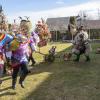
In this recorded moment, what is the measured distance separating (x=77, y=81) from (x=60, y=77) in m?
1.09

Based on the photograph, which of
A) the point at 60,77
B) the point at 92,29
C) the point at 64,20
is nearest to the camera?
the point at 60,77

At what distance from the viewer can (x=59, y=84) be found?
11.5 meters

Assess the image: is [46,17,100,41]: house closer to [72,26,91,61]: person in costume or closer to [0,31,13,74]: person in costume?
[72,26,91,61]: person in costume

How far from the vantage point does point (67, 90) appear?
1061 cm

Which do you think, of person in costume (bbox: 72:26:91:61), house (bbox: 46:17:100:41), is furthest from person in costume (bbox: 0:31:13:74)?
house (bbox: 46:17:100:41)

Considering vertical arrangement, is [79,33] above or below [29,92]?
above

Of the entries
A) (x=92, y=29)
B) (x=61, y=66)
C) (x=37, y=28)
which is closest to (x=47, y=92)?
(x=61, y=66)

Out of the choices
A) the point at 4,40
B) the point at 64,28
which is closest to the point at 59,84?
the point at 4,40

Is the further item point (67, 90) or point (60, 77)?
point (60, 77)

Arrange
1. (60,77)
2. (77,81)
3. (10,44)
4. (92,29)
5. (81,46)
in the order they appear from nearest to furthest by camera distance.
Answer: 1. (10,44)
2. (77,81)
3. (60,77)
4. (81,46)
5. (92,29)

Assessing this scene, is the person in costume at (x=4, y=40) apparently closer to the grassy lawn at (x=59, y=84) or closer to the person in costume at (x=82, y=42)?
the grassy lawn at (x=59, y=84)

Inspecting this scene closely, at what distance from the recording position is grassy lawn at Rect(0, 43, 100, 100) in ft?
32.8

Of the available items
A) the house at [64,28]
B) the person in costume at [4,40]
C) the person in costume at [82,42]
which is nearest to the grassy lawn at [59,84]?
the person in costume at [82,42]

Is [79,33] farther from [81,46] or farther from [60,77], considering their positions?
[60,77]
